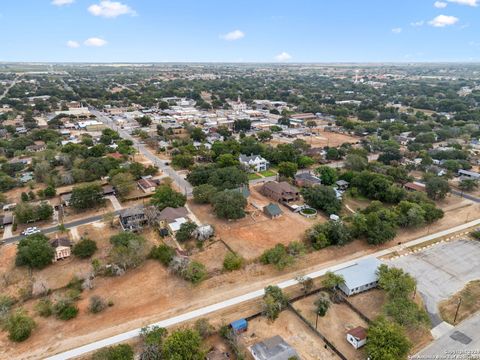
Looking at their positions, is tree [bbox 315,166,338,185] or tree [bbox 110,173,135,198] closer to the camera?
tree [bbox 110,173,135,198]

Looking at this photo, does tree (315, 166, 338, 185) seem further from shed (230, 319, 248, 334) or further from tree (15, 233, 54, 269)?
tree (15, 233, 54, 269)

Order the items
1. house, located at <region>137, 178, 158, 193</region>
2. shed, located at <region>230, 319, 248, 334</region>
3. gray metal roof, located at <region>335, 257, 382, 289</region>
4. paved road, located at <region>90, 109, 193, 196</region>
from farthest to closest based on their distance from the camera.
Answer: paved road, located at <region>90, 109, 193, 196</region> → house, located at <region>137, 178, 158, 193</region> → gray metal roof, located at <region>335, 257, 382, 289</region> → shed, located at <region>230, 319, 248, 334</region>

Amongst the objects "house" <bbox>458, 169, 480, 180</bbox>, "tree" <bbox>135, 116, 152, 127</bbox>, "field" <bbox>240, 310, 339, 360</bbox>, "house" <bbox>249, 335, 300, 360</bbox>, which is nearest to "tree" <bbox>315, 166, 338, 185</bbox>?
"house" <bbox>458, 169, 480, 180</bbox>

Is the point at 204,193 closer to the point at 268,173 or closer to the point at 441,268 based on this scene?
the point at 268,173

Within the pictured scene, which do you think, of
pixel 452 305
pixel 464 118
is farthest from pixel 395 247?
pixel 464 118

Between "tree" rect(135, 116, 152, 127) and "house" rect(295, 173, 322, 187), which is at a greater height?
"tree" rect(135, 116, 152, 127)

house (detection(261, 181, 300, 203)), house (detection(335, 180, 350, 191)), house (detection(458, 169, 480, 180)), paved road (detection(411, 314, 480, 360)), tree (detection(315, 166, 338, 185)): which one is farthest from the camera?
house (detection(458, 169, 480, 180))

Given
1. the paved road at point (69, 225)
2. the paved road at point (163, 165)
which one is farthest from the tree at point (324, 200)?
the paved road at point (69, 225)
